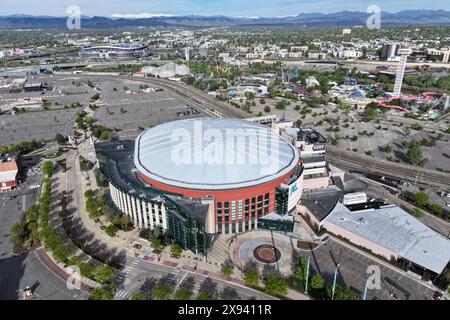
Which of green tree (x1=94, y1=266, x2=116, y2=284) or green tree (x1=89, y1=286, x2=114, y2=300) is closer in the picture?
green tree (x1=89, y1=286, x2=114, y2=300)

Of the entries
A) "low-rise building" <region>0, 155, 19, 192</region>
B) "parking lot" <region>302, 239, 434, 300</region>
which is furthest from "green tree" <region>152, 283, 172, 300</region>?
"low-rise building" <region>0, 155, 19, 192</region>

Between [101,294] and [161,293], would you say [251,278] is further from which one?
[101,294]

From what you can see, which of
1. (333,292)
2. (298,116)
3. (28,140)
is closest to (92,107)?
(28,140)

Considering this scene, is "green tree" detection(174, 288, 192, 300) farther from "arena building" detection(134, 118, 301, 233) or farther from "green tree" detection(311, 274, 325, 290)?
"green tree" detection(311, 274, 325, 290)

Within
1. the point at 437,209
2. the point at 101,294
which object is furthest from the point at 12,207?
the point at 437,209

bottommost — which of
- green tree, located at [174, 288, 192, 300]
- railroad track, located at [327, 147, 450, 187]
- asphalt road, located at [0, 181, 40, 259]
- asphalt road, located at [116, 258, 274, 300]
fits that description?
asphalt road, located at [116, 258, 274, 300]

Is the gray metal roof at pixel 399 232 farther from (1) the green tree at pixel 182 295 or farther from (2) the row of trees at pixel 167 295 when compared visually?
(1) the green tree at pixel 182 295
